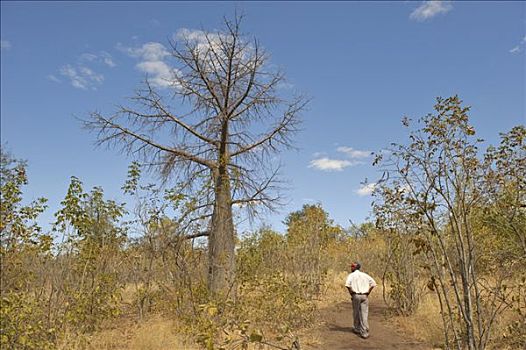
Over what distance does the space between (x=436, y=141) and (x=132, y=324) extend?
8194 mm

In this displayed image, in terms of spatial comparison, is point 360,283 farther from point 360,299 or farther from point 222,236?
point 222,236

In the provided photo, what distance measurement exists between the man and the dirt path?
19 centimetres

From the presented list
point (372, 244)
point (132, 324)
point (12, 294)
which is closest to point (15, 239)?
point (12, 294)

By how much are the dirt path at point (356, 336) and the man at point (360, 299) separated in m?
0.19

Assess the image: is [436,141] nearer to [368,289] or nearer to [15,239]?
[368,289]

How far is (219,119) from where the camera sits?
12320 millimetres

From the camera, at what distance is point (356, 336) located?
9.64 m

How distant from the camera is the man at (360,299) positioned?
31.2 feet

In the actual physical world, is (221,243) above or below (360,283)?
above

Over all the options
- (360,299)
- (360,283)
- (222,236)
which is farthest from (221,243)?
(360,299)

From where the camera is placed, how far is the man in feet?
31.2

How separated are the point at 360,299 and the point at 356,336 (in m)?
0.84

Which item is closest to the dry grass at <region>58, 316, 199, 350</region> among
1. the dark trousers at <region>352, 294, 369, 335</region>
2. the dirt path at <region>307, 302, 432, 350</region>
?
the dirt path at <region>307, 302, 432, 350</region>

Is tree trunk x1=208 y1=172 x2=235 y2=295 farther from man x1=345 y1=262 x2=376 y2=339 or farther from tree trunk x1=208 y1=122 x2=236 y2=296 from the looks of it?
man x1=345 y1=262 x2=376 y2=339
